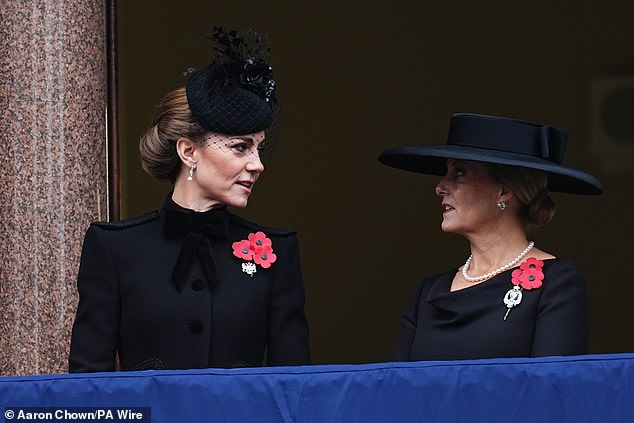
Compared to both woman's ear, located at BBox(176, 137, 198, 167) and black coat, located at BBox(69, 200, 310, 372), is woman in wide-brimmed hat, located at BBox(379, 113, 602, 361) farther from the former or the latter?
woman's ear, located at BBox(176, 137, 198, 167)

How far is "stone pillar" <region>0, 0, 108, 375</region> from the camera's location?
471 cm

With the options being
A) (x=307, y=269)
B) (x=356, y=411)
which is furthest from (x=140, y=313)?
(x=307, y=269)

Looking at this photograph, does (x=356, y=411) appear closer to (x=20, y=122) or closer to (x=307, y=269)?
(x=20, y=122)

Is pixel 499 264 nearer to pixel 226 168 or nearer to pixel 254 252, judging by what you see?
pixel 254 252

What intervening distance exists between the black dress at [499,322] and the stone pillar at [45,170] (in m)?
1.29

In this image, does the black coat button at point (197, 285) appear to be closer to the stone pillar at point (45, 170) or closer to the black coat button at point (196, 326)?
the black coat button at point (196, 326)

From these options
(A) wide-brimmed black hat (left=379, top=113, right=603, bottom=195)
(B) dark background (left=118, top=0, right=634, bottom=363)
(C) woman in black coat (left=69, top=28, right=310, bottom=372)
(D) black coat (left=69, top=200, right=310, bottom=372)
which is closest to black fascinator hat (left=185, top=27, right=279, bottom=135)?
(C) woman in black coat (left=69, top=28, right=310, bottom=372)

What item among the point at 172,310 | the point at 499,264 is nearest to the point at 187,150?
the point at 172,310

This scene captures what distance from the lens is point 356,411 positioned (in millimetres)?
3162

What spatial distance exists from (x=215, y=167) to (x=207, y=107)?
164 mm

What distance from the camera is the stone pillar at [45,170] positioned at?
4707 mm

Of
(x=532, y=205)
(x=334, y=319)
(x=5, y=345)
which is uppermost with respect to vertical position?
(x=532, y=205)

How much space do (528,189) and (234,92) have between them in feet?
2.84

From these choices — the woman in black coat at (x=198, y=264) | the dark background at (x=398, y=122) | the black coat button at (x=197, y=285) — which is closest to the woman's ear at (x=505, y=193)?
the woman in black coat at (x=198, y=264)
